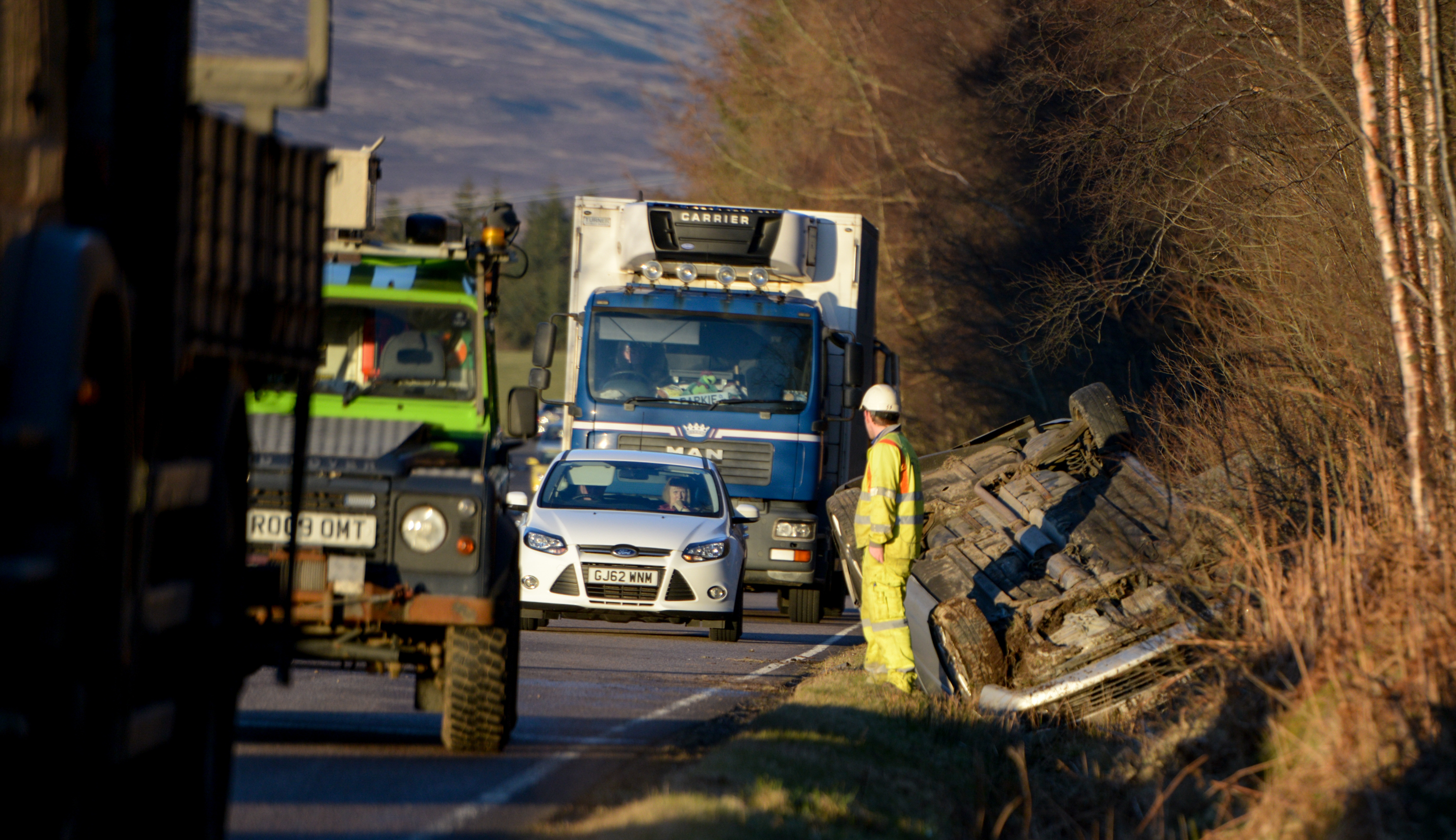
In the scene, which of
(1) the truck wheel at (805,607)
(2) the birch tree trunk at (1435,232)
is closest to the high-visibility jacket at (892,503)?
(2) the birch tree trunk at (1435,232)

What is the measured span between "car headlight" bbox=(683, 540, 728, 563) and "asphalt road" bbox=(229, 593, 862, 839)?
32.9 inches

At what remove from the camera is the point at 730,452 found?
51.5ft

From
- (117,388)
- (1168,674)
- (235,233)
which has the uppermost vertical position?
(235,233)

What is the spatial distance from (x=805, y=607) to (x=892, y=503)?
656 centimetres

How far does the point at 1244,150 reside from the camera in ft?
47.8

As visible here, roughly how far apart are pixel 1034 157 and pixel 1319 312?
10.9 meters

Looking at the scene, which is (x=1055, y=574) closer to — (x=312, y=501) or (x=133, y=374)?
(x=312, y=501)

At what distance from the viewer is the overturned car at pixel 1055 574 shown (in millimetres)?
8445

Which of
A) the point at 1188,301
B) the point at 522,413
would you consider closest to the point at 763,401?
the point at 1188,301

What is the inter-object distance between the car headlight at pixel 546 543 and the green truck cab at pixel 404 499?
165 inches

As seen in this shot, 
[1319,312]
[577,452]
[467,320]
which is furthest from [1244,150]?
[467,320]

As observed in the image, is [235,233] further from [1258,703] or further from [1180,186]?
[1180,186]

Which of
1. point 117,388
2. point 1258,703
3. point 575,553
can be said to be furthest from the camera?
point 575,553

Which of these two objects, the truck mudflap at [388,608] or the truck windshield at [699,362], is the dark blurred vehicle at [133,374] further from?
the truck windshield at [699,362]
